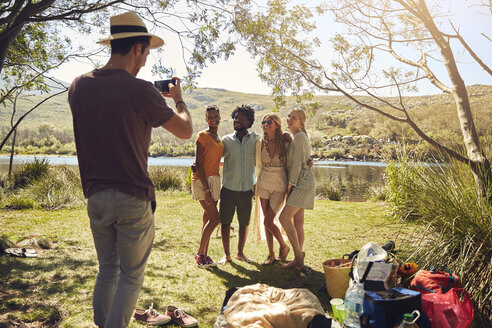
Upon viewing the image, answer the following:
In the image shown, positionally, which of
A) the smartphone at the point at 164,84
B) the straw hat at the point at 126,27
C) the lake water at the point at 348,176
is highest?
the straw hat at the point at 126,27

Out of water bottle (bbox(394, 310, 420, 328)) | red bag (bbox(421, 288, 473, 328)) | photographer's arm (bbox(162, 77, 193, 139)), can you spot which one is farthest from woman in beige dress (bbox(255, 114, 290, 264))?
photographer's arm (bbox(162, 77, 193, 139))

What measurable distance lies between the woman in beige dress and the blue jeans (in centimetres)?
249

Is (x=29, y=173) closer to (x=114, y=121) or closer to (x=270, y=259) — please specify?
(x=270, y=259)

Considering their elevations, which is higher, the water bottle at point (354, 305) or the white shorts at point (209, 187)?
the white shorts at point (209, 187)

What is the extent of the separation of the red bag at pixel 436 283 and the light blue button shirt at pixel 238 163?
7.40ft

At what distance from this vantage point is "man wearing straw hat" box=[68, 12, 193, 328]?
5.98 ft

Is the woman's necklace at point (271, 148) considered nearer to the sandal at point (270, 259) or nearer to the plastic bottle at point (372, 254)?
the sandal at point (270, 259)

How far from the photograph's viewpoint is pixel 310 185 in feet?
13.7

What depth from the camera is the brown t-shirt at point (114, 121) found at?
5.95 feet

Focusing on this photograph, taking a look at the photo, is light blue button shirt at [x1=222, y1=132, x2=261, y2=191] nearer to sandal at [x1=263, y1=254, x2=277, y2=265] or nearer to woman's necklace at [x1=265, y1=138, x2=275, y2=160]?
woman's necklace at [x1=265, y1=138, x2=275, y2=160]

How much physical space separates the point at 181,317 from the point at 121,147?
175 centimetres

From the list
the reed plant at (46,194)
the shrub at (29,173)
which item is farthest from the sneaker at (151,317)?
the shrub at (29,173)

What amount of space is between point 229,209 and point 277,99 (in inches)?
122

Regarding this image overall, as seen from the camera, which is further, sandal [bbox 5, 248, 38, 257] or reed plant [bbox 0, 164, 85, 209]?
reed plant [bbox 0, 164, 85, 209]
